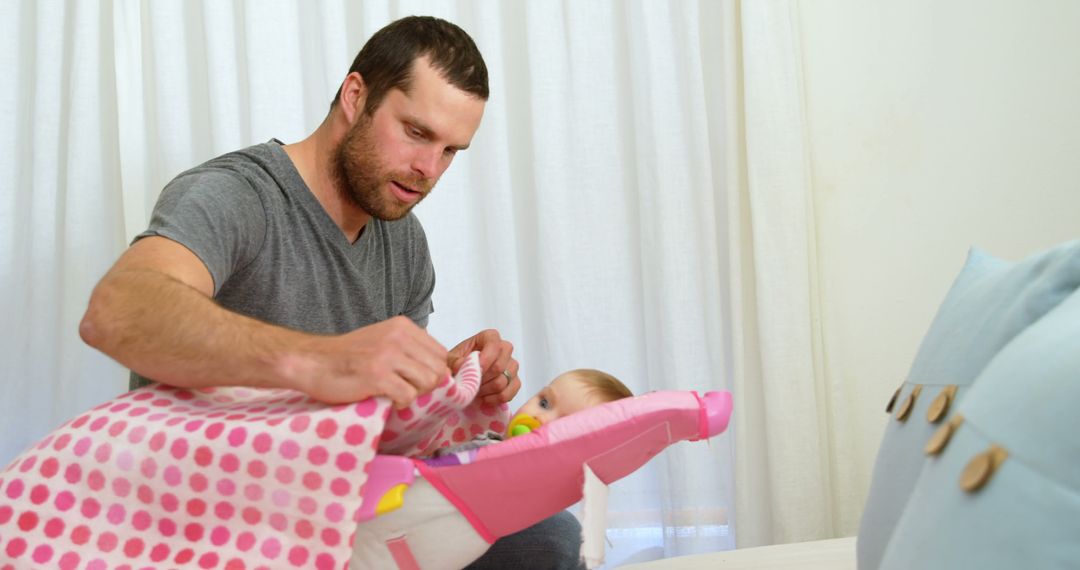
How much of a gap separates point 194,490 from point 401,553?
0.80 feet

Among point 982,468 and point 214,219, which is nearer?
point 982,468

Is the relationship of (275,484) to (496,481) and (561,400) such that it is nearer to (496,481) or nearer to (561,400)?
(496,481)

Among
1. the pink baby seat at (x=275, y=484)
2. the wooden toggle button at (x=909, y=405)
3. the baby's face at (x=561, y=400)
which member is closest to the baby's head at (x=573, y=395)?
the baby's face at (x=561, y=400)

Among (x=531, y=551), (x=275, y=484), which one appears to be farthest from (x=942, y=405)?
(x=531, y=551)

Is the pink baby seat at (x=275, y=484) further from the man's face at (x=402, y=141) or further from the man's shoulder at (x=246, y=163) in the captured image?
the man's face at (x=402, y=141)

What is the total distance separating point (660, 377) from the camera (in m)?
2.32

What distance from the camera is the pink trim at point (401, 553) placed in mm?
1121

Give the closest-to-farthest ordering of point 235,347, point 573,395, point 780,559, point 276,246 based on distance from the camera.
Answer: point 235,347, point 780,559, point 573,395, point 276,246

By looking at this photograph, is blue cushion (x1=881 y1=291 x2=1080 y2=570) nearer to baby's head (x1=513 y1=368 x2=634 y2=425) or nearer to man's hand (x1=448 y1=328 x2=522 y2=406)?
baby's head (x1=513 y1=368 x2=634 y2=425)

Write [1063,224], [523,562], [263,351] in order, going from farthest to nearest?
[1063,224], [523,562], [263,351]

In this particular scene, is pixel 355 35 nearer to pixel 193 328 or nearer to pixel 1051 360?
pixel 193 328

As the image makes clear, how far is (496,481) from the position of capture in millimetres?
1116

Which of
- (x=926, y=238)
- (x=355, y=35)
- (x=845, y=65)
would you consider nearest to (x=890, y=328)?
(x=926, y=238)

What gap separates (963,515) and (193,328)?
2.80 feet
